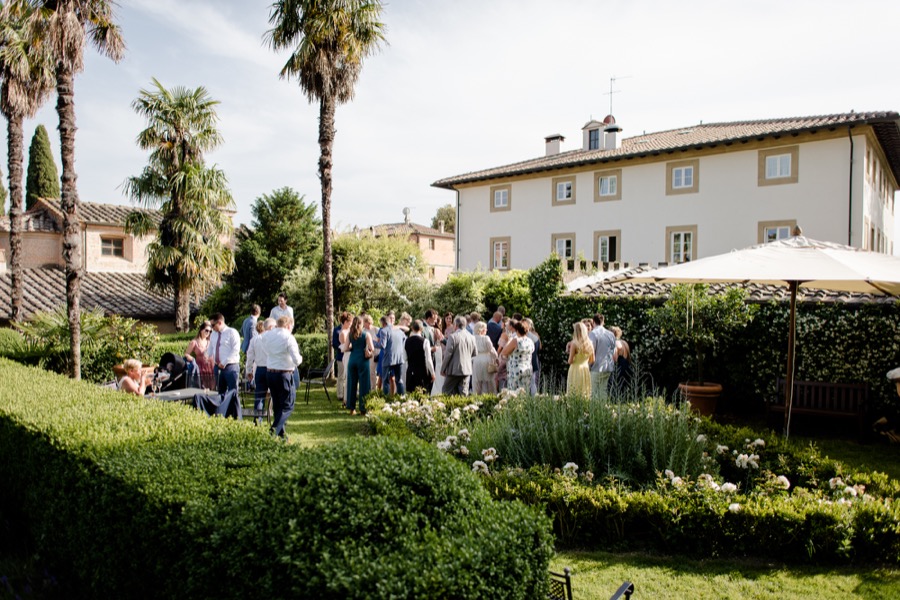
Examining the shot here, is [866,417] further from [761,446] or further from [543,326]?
[543,326]

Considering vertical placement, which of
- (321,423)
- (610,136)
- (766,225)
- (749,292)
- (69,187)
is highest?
(610,136)

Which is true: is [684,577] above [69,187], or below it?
below

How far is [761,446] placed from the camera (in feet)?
21.0

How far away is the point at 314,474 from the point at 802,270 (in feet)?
20.2

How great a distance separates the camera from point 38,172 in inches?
1528

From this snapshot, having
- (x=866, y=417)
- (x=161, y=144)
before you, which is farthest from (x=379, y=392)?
(x=161, y=144)

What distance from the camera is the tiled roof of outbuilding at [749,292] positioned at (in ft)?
35.2

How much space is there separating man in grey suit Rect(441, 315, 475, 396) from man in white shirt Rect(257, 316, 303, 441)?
2754 millimetres

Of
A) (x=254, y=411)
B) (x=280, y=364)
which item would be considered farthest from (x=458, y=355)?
(x=254, y=411)

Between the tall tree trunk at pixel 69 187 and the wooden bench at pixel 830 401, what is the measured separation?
12134 mm

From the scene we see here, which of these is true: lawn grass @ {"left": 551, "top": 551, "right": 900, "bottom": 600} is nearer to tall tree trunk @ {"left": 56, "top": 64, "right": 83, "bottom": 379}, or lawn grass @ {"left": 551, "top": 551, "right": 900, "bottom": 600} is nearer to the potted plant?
the potted plant

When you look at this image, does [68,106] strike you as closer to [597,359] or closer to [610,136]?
[597,359]

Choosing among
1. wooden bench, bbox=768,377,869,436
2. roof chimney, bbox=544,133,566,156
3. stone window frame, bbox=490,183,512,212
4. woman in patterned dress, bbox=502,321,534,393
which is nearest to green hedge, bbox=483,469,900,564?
woman in patterned dress, bbox=502,321,534,393

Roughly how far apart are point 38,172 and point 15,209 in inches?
1003
